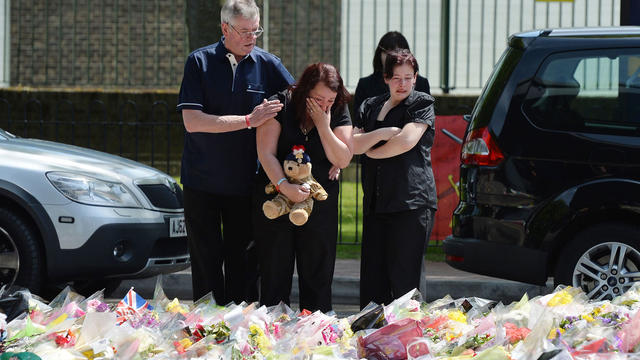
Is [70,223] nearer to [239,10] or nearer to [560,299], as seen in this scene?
[239,10]

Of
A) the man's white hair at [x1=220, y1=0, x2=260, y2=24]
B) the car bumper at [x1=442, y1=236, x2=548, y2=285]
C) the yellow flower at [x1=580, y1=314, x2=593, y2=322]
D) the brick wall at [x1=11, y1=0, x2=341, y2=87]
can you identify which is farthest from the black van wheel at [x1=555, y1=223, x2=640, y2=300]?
the brick wall at [x1=11, y1=0, x2=341, y2=87]

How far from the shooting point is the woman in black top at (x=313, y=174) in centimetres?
476

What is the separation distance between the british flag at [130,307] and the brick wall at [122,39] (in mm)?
12877

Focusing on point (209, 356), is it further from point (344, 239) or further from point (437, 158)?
point (344, 239)

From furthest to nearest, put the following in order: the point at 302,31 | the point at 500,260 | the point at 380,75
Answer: the point at 302,31 < the point at 380,75 < the point at 500,260

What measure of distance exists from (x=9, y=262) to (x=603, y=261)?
3.39 m

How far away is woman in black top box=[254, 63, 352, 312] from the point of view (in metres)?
4.76

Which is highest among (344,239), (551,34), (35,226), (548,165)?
(551,34)

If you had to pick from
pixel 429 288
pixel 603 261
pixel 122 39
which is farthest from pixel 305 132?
pixel 122 39

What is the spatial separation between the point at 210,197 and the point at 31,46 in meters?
13.0

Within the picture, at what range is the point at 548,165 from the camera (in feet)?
18.6

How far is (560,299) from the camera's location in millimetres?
3893

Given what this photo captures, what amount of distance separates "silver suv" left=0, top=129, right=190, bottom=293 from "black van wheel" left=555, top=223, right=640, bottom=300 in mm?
2434

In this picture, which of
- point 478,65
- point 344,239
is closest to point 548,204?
point 344,239
